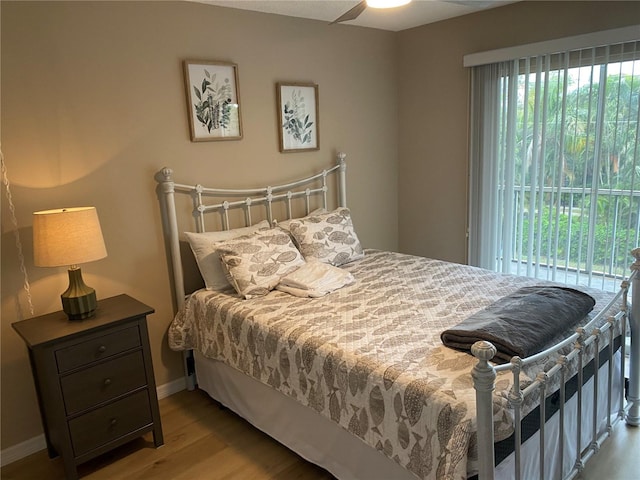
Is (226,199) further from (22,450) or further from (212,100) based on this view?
(22,450)

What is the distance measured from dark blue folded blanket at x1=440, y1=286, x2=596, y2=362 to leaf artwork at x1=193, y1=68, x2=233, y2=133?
6.46ft

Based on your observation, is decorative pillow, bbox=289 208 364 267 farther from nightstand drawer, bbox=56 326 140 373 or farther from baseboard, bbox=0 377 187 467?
baseboard, bbox=0 377 187 467

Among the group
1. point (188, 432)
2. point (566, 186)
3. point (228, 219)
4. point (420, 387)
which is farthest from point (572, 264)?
point (188, 432)

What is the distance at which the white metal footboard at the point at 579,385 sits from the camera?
1402mm

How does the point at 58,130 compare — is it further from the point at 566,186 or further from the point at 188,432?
the point at 566,186

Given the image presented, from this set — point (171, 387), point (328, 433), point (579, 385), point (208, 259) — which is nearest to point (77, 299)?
point (208, 259)

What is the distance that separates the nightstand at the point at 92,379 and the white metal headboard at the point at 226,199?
48 cm

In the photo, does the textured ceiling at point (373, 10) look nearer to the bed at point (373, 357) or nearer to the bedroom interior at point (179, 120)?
the bedroom interior at point (179, 120)

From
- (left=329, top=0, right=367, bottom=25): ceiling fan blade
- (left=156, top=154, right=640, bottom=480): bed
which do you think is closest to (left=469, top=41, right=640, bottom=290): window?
(left=156, top=154, right=640, bottom=480): bed

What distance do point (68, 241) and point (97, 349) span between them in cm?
54

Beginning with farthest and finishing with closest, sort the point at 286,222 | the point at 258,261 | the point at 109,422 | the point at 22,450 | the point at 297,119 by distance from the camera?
1. the point at 297,119
2. the point at 286,222
3. the point at 258,261
4. the point at 22,450
5. the point at 109,422

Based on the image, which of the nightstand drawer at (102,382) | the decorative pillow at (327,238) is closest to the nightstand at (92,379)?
the nightstand drawer at (102,382)

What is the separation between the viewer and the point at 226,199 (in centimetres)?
318

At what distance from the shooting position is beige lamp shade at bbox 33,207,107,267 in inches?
85.4
